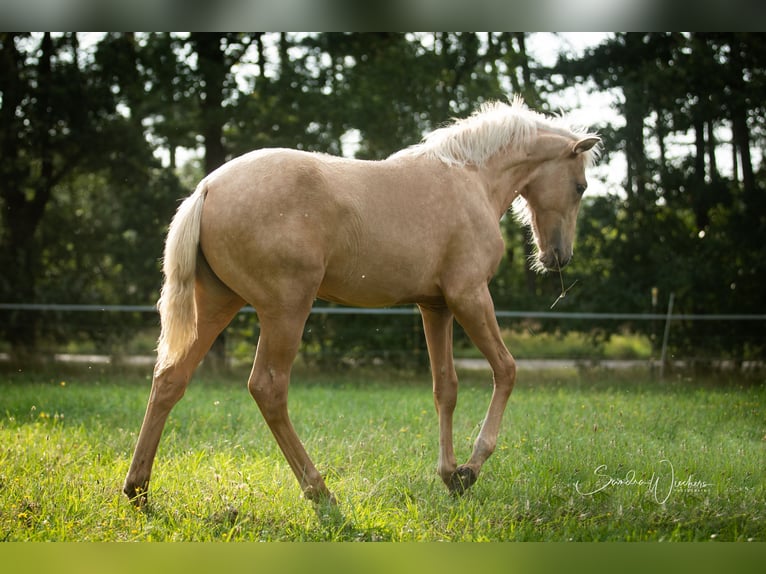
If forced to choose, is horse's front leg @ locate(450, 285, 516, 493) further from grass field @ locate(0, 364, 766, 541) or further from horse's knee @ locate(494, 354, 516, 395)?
grass field @ locate(0, 364, 766, 541)

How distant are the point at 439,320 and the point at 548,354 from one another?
5263 mm

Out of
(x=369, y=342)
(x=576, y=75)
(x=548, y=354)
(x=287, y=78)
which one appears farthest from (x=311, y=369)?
(x=576, y=75)

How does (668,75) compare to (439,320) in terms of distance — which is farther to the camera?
(668,75)

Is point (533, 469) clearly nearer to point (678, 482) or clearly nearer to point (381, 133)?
point (678, 482)

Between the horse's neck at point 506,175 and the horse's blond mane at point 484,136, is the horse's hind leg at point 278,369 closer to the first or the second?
the horse's blond mane at point 484,136

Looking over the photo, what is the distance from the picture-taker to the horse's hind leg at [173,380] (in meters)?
3.49

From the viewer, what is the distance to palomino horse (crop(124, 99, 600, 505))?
3.33 metres

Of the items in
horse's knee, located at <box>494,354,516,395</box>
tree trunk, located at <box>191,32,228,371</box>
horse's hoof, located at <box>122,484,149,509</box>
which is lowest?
horse's hoof, located at <box>122,484,149,509</box>

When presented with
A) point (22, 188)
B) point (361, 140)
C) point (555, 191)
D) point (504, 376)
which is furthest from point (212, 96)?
point (504, 376)

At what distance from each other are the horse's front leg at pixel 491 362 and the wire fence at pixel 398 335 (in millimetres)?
4981

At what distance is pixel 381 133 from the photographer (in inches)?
344

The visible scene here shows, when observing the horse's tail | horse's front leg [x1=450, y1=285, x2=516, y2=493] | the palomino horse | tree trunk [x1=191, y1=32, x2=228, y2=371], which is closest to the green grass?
tree trunk [x1=191, y1=32, x2=228, y2=371]

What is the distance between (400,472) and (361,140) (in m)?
5.69

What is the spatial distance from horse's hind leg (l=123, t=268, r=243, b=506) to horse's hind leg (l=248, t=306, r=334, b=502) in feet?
1.34
